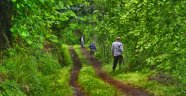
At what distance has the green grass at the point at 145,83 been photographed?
52.0 ft

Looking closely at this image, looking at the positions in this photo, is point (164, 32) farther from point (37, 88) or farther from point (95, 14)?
point (95, 14)

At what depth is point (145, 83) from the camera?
1920cm

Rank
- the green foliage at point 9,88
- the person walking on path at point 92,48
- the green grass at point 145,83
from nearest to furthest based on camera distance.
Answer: the green foliage at point 9,88 < the green grass at point 145,83 < the person walking on path at point 92,48

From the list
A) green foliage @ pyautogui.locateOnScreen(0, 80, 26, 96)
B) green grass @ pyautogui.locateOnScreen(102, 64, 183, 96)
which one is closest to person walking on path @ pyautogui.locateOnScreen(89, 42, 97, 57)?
green grass @ pyautogui.locateOnScreen(102, 64, 183, 96)

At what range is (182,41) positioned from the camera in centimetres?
1312

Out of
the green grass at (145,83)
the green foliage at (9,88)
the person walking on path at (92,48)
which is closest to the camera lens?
the green foliage at (9,88)

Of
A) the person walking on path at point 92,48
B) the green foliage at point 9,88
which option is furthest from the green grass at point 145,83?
the person walking on path at point 92,48

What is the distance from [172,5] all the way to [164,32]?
1278 millimetres

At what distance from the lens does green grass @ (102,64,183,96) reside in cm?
1584

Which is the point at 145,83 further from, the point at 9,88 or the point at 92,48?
the point at 92,48

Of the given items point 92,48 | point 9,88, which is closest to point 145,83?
point 9,88

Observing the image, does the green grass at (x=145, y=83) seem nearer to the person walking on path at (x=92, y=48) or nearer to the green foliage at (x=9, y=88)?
the green foliage at (x=9, y=88)

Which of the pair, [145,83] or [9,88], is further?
[145,83]

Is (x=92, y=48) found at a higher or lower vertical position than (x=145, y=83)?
lower
